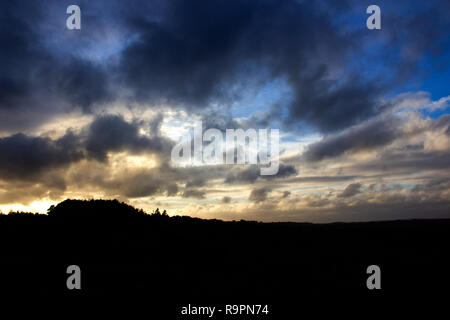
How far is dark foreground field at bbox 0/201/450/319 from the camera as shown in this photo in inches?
487

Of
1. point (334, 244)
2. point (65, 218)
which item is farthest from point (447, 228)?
point (65, 218)

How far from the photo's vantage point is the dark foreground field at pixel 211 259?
12.4 metres

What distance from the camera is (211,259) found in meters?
15.8

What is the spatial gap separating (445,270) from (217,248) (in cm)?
1107
